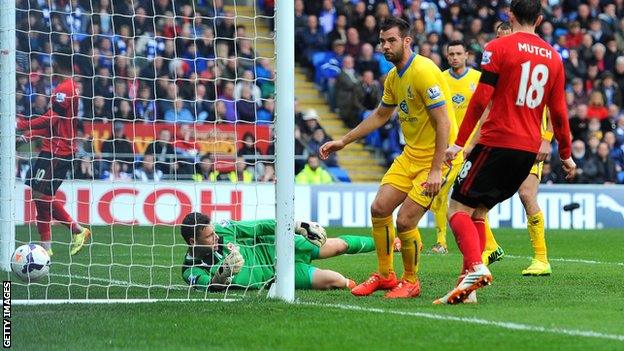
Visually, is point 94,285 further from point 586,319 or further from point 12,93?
point 586,319

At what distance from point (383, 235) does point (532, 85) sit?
188cm

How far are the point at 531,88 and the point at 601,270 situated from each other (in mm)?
4093

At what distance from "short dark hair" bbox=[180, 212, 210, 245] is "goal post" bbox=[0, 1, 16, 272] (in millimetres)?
2350

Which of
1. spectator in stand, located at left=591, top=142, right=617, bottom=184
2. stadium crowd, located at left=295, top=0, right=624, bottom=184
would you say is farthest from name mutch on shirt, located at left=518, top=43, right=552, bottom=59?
spectator in stand, located at left=591, top=142, right=617, bottom=184

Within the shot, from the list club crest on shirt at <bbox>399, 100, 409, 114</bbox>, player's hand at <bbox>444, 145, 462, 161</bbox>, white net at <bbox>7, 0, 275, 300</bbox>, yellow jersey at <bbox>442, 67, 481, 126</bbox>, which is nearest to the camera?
player's hand at <bbox>444, 145, 462, 161</bbox>

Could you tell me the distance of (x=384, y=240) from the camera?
31.9ft

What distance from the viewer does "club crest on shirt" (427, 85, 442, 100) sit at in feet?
29.8

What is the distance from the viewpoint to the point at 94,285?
10.1 m

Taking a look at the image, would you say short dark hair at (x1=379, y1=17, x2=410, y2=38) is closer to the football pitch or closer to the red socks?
the red socks

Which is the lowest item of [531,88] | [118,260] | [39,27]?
[118,260]

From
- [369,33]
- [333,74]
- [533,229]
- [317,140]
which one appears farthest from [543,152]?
[369,33]

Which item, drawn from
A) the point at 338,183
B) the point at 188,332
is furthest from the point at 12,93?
the point at 338,183

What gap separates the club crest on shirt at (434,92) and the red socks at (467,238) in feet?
3.00

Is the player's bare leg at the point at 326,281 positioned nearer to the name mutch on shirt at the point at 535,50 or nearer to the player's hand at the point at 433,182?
the player's hand at the point at 433,182
